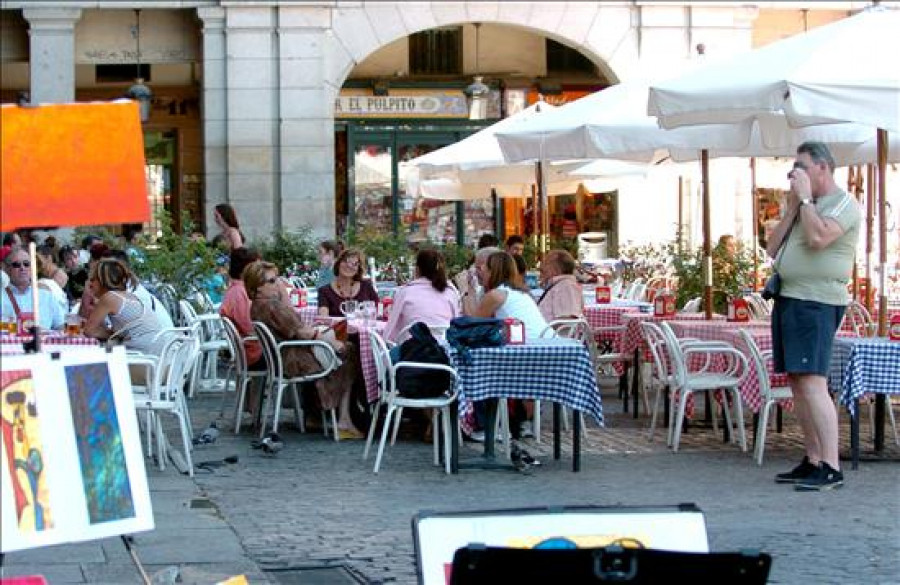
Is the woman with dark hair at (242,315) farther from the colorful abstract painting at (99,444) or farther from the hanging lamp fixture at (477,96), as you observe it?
the hanging lamp fixture at (477,96)

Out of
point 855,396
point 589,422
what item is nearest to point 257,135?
point 589,422

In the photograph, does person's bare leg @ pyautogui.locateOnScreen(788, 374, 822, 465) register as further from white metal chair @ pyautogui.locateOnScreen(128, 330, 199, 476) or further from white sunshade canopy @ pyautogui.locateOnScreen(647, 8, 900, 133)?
white metal chair @ pyautogui.locateOnScreen(128, 330, 199, 476)

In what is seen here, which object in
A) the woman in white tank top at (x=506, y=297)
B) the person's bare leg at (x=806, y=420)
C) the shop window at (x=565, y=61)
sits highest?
the shop window at (x=565, y=61)

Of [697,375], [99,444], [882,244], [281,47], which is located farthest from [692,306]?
[281,47]

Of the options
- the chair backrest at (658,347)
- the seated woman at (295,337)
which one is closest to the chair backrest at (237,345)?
the seated woman at (295,337)

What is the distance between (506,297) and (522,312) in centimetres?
17

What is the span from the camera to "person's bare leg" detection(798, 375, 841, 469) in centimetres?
1038

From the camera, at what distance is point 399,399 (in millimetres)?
11461

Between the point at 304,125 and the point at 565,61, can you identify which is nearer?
the point at 304,125

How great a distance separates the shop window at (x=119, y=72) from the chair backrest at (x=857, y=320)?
61.9ft

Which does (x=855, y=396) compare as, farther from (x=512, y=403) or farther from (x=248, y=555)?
(x=248, y=555)

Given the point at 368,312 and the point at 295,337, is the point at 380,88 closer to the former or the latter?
the point at 368,312

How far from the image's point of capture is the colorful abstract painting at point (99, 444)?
5688 mm

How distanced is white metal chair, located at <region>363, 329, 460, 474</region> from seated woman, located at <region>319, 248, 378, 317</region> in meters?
2.62
